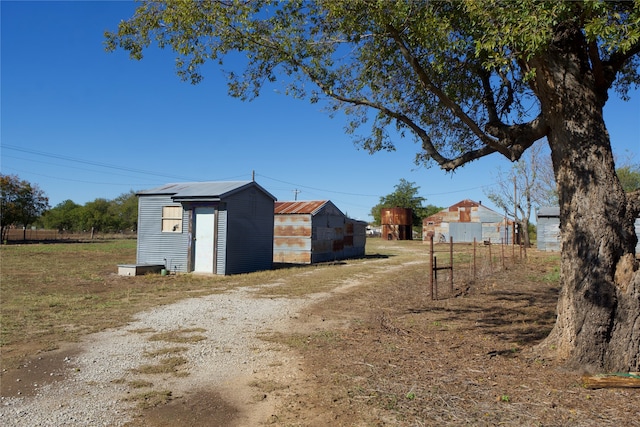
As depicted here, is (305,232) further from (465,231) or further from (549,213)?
(465,231)

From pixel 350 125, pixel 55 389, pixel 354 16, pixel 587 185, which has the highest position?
pixel 354 16

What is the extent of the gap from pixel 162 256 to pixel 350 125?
11415 mm

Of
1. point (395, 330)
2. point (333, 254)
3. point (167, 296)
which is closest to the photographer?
point (395, 330)

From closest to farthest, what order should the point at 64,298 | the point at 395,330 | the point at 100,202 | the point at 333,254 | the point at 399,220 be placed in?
1. the point at 395,330
2. the point at 64,298
3. the point at 333,254
4. the point at 399,220
5. the point at 100,202

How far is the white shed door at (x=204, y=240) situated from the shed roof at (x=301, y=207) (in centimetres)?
688

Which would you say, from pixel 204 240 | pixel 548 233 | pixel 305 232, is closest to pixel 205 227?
pixel 204 240

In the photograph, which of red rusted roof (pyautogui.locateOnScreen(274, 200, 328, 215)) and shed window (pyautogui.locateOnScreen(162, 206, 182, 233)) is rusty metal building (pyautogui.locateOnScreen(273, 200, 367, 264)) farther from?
shed window (pyautogui.locateOnScreen(162, 206, 182, 233))

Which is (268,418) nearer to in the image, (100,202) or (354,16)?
(354,16)

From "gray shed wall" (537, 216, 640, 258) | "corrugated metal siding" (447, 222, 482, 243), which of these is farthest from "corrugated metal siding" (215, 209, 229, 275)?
"corrugated metal siding" (447, 222, 482, 243)

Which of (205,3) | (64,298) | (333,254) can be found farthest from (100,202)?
(205,3)

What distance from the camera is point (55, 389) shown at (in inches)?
192

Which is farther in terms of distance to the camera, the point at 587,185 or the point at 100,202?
the point at 100,202

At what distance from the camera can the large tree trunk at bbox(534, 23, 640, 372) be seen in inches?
206

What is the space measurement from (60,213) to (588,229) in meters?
84.8
